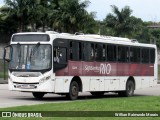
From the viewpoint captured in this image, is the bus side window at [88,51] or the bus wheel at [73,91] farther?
the bus side window at [88,51]

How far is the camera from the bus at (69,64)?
21109 mm

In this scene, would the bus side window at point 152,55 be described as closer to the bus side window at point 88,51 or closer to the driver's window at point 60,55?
the bus side window at point 88,51

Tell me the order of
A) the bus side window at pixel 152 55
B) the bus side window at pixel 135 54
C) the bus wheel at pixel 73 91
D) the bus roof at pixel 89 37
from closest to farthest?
the bus roof at pixel 89 37 < the bus wheel at pixel 73 91 < the bus side window at pixel 135 54 < the bus side window at pixel 152 55

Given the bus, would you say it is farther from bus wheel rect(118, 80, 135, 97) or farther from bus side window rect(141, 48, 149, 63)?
bus side window rect(141, 48, 149, 63)

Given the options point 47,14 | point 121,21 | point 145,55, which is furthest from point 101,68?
point 121,21

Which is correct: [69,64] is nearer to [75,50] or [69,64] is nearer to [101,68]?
[75,50]

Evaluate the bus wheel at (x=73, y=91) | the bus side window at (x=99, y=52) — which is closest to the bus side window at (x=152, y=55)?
the bus side window at (x=99, y=52)

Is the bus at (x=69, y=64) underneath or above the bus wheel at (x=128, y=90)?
above

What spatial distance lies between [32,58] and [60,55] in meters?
1.25

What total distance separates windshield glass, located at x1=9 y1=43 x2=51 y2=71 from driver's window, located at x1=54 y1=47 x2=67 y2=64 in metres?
0.39

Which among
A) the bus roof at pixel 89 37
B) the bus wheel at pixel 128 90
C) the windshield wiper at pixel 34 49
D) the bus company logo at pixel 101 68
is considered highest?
the bus roof at pixel 89 37

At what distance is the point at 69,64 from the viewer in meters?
22.1

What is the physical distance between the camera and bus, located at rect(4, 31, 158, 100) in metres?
21.1

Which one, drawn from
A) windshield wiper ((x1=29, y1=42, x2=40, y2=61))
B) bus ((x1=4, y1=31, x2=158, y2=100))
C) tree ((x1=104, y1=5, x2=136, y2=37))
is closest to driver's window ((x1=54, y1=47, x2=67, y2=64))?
bus ((x1=4, y1=31, x2=158, y2=100))
